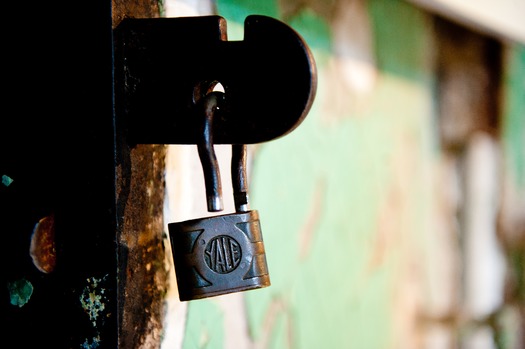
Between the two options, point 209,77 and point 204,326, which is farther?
point 204,326

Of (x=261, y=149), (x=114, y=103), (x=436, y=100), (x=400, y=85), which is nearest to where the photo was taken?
(x=114, y=103)

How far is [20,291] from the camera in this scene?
1.84ft

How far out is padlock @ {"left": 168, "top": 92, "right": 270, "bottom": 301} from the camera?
1.66 ft

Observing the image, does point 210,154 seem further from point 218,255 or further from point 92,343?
point 92,343

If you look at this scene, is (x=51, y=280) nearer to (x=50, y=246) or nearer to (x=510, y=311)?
(x=50, y=246)

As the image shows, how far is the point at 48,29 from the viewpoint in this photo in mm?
532

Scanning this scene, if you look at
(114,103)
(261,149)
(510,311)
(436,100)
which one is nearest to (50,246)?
(114,103)

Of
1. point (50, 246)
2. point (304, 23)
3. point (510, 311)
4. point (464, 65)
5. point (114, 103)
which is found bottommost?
point (510, 311)

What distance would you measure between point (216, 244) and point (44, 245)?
158mm

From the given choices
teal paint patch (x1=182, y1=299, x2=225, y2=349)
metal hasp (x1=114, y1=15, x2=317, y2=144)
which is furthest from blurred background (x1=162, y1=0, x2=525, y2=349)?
metal hasp (x1=114, y1=15, x2=317, y2=144)

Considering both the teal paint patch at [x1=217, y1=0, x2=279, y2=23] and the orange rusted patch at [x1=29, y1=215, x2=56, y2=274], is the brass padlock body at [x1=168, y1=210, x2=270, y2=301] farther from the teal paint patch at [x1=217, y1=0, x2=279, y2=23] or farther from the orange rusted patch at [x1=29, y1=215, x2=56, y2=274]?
the teal paint patch at [x1=217, y1=0, x2=279, y2=23]

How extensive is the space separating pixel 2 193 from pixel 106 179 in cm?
11

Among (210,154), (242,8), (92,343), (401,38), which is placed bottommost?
(92,343)

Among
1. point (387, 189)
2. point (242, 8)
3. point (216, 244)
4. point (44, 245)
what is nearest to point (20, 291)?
point (44, 245)
